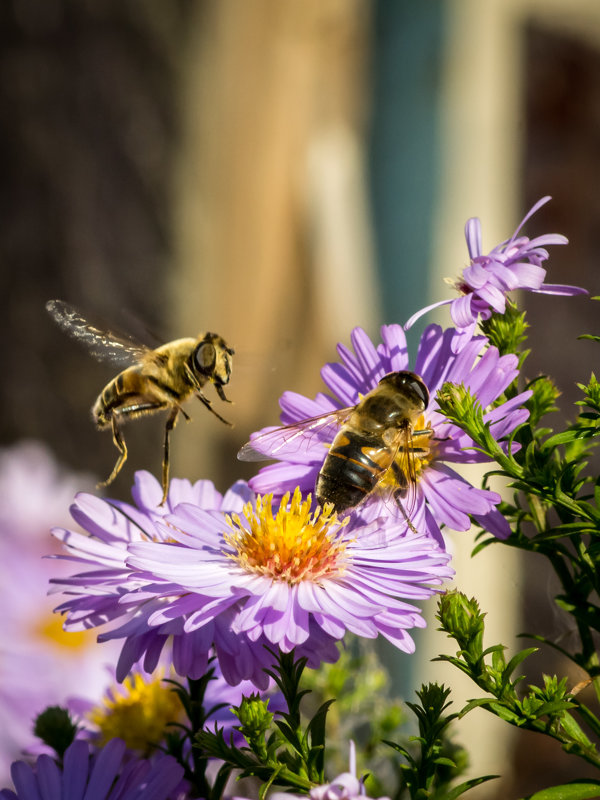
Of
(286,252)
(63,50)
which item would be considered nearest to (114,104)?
(63,50)

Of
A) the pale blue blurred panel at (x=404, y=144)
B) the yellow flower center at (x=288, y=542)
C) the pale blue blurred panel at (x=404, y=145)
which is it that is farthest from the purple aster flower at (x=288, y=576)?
the pale blue blurred panel at (x=404, y=144)

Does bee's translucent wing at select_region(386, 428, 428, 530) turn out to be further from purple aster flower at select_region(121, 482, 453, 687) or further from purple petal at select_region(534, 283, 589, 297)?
purple petal at select_region(534, 283, 589, 297)

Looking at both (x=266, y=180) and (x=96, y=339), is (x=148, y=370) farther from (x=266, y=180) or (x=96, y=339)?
(x=266, y=180)

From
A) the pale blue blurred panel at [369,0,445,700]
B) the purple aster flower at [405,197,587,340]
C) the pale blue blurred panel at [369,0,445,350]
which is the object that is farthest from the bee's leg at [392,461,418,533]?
the pale blue blurred panel at [369,0,445,350]

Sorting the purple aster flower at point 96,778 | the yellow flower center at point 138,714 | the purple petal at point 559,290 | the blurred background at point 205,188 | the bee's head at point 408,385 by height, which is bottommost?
the purple aster flower at point 96,778

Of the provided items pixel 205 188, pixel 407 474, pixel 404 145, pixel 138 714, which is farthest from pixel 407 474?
pixel 205 188

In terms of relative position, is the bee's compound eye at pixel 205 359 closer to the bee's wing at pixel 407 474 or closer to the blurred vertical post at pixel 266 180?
the bee's wing at pixel 407 474

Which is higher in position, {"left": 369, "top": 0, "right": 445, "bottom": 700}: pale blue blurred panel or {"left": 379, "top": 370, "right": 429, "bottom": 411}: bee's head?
{"left": 369, "top": 0, "right": 445, "bottom": 700}: pale blue blurred panel

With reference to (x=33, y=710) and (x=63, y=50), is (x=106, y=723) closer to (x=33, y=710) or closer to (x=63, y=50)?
(x=33, y=710)
